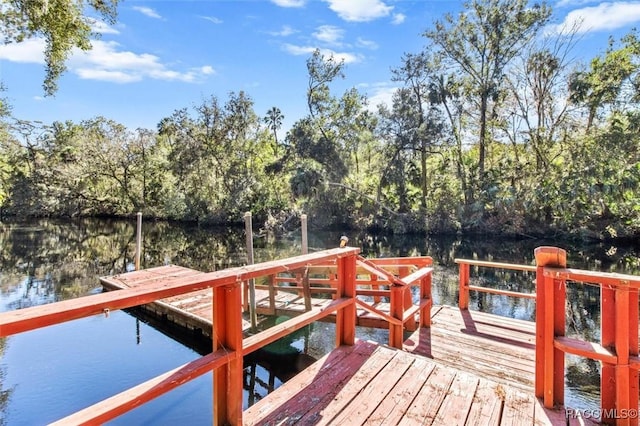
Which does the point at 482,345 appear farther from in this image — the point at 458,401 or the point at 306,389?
the point at 306,389

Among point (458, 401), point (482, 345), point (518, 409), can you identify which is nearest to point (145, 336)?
point (482, 345)

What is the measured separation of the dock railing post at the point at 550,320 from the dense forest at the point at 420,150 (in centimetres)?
1748

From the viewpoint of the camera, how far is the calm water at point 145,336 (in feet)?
16.8

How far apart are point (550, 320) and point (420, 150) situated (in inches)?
923

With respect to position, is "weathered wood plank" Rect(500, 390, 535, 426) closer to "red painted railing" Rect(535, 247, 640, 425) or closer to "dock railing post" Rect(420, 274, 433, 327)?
"red painted railing" Rect(535, 247, 640, 425)

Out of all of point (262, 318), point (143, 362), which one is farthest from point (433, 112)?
point (143, 362)

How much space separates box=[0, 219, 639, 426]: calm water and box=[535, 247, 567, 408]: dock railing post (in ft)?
7.70

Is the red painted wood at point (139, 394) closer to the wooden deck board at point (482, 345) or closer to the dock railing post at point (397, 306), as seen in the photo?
the dock railing post at point (397, 306)

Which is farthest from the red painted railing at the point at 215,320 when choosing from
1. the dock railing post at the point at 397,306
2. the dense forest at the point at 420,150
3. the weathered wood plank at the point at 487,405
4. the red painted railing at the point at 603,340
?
the dense forest at the point at 420,150

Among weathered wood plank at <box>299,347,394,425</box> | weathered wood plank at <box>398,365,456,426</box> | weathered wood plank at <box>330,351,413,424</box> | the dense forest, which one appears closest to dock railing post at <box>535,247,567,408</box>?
weathered wood plank at <box>398,365,456,426</box>

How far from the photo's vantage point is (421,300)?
16.5 feet

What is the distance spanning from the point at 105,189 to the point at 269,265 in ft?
130

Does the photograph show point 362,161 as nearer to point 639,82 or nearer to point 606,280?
point 639,82

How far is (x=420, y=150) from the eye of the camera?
2488 cm
